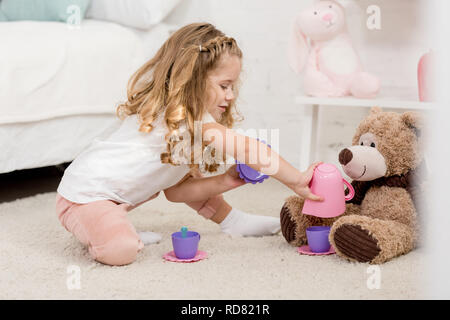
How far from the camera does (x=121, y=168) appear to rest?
3.61 ft

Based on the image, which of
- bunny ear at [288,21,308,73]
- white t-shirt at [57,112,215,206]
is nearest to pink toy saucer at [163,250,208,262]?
A: white t-shirt at [57,112,215,206]

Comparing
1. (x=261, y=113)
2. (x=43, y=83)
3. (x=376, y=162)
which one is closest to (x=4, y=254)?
(x=43, y=83)

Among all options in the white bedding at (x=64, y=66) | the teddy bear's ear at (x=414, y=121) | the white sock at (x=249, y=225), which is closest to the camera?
the teddy bear's ear at (x=414, y=121)

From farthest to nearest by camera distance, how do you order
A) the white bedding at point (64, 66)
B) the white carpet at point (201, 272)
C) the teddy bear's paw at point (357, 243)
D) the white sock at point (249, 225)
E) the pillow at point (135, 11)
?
the pillow at point (135, 11)
the white bedding at point (64, 66)
the white sock at point (249, 225)
the teddy bear's paw at point (357, 243)
the white carpet at point (201, 272)

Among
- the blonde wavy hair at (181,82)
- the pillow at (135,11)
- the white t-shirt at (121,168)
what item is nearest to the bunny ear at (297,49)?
the pillow at (135,11)

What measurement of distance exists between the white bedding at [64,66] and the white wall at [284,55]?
33 cm

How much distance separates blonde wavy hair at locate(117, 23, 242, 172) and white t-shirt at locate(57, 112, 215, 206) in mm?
22

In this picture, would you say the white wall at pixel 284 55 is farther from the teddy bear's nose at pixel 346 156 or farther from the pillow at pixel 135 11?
the teddy bear's nose at pixel 346 156

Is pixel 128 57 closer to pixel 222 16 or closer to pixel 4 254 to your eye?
pixel 222 16

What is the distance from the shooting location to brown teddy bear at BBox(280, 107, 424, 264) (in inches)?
41.1

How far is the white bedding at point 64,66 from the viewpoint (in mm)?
1386

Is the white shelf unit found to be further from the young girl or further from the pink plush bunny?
the young girl

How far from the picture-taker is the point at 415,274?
3.10ft

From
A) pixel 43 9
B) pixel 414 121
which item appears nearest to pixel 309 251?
pixel 414 121
